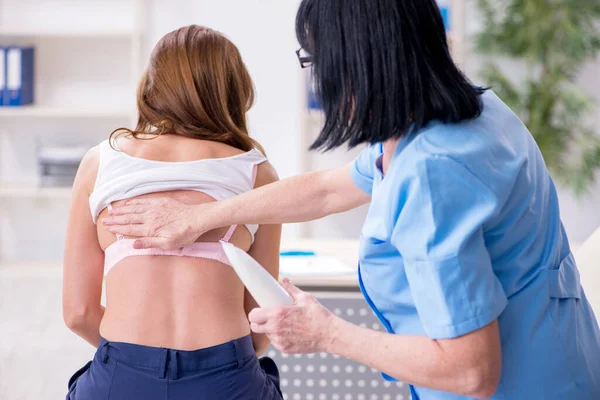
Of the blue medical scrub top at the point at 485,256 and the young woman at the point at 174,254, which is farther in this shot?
the young woman at the point at 174,254

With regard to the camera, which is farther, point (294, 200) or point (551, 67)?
point (551, 67)

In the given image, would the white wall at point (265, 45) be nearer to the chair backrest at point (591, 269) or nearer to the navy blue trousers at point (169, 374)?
the chair backrest at point (591, 269)

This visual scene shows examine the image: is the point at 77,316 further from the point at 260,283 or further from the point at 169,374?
the point at 260,283

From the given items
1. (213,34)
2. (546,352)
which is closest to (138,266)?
(213,34)

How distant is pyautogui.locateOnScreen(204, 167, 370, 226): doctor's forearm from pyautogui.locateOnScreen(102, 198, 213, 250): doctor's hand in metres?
0.02

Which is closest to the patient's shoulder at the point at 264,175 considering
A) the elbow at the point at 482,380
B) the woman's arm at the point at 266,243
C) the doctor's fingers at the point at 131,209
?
the woman's arm at the point at 266,243

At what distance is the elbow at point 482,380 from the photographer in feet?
2.83

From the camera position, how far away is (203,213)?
127 centimetres

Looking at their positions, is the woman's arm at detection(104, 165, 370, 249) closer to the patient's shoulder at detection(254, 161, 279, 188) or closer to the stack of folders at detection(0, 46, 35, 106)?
the patient's shoulder at detection(254, 161, 279, 188)

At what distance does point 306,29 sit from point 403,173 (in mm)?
233

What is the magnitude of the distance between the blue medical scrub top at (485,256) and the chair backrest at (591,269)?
50 cm

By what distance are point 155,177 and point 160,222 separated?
0.09 metres

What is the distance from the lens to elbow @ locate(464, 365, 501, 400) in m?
0.86

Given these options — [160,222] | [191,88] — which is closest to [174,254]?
[160,222]
